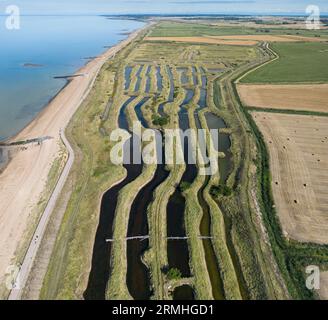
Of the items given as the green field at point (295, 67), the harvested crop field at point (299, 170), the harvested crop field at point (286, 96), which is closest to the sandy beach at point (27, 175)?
the harvested crop field at point (299, 170)

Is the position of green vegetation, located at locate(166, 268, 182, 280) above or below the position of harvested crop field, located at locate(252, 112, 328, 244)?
below

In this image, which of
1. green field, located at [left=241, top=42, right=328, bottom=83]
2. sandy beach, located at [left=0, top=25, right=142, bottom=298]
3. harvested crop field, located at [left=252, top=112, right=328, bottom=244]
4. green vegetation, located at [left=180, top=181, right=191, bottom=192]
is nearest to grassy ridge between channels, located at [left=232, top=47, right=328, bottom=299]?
harvested crop field, located at [left=252, top=112, right=328, bottom=244]

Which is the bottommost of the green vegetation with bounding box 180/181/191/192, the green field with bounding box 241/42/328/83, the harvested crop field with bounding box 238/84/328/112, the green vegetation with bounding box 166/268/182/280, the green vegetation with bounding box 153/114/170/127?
the green vegetation with bounding box 166/268/182/280

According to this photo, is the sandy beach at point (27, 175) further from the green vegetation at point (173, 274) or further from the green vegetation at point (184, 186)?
the green vegetation at point (184, 186)

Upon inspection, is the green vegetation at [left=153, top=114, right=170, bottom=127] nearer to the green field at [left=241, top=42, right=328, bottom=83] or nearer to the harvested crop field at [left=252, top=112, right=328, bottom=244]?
the harvested crop field at [left=252, top=112, right=328, bottom=244]

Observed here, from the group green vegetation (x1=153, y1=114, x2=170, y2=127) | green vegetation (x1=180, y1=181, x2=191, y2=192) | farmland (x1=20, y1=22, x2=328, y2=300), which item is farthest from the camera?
green vegetation (x1=153, y1=114, x2=170, y2=127)
